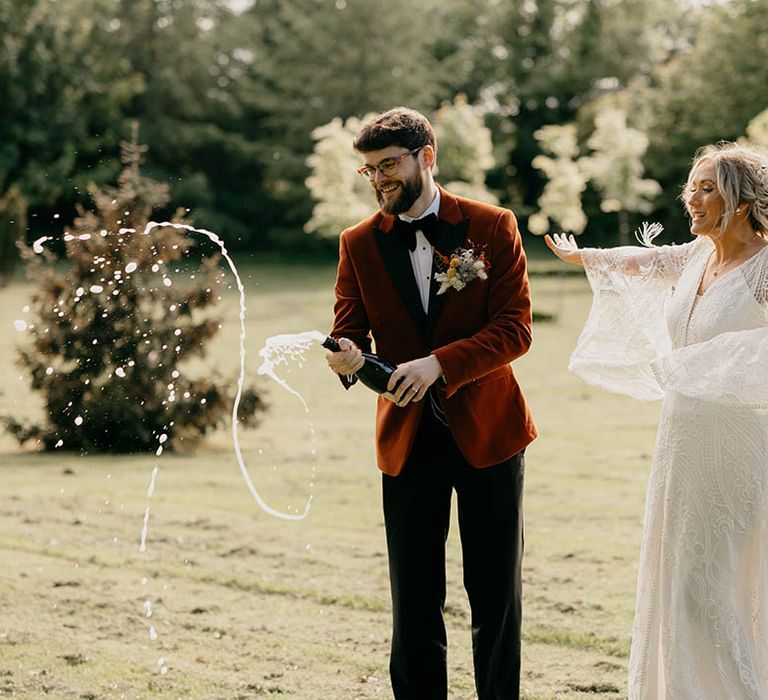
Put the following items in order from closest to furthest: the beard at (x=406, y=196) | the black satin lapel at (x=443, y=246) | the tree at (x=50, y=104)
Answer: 1. the beard at (x=406, y=196)
2. the black satin lapel at (x=443, y=246)
3. the tree at (x=50, y=104)

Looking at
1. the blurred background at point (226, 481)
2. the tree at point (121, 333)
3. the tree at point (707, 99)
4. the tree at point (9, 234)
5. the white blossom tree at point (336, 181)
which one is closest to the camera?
the blurred background at point (226, 481)

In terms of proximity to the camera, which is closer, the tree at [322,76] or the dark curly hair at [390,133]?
the dark curly hair at [390,133]

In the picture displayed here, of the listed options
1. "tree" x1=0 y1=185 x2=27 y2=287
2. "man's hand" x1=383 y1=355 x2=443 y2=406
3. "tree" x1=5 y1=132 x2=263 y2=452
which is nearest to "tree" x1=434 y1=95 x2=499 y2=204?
"tree" x1=0 y1=185 x2=27 y2=287

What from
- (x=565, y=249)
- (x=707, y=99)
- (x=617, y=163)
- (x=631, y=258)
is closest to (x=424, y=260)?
(x=565, y=249)

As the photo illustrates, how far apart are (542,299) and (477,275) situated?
24.8 metres

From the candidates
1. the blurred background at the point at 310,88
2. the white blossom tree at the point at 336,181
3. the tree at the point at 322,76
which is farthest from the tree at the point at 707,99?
the white blossom tree at the point at 336,181

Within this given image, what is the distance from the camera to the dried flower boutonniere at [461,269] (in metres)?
3.80

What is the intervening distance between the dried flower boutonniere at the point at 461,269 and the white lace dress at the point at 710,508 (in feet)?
2.28

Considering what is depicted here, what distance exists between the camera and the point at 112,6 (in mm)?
44969

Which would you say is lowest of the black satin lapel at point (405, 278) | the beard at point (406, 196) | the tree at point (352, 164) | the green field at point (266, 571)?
the green field at point (266, 571)

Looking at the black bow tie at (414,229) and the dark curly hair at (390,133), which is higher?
the dark curly hair at (390,133)

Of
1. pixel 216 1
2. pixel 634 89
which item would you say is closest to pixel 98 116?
Result: pixel 216 1

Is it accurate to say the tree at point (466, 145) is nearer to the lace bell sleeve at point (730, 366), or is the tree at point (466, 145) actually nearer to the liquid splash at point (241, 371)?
the liquid splash at point (241, 371)

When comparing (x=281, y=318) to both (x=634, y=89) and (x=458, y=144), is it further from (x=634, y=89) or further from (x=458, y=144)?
(x=634, y=89)
